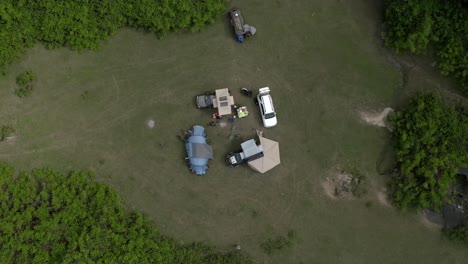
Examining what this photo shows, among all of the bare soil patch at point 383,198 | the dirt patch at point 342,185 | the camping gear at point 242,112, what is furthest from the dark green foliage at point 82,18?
the bare soil patch at point 383,198

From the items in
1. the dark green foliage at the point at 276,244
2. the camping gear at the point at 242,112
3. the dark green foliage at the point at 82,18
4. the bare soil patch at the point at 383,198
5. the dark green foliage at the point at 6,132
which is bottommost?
the dark green foliage at the point at 276,244

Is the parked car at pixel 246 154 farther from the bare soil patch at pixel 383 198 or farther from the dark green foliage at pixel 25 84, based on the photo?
the dark green foliage at pixel 25 84

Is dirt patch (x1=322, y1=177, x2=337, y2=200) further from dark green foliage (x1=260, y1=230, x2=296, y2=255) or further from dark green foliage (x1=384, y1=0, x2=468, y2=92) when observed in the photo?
dark green foliage (x1=384, y1=0, x2=468, y2=92)

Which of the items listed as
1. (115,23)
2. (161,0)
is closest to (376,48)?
(161,0)

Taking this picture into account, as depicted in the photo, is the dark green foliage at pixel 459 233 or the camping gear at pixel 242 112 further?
the camping gear at pixel 242 112

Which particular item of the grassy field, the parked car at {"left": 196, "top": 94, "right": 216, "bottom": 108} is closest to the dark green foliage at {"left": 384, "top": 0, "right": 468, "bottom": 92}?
the grassy field

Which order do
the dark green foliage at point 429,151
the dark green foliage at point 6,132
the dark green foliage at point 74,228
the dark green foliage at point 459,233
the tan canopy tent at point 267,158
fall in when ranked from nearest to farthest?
1. the dark green foliage at point 74,228
2. the dark green foliage at point 429,151
3. the dark green foliage at point 459,233
4. the tan canopy tent at point 267,158
5. the dark green foliage at point 6,132
